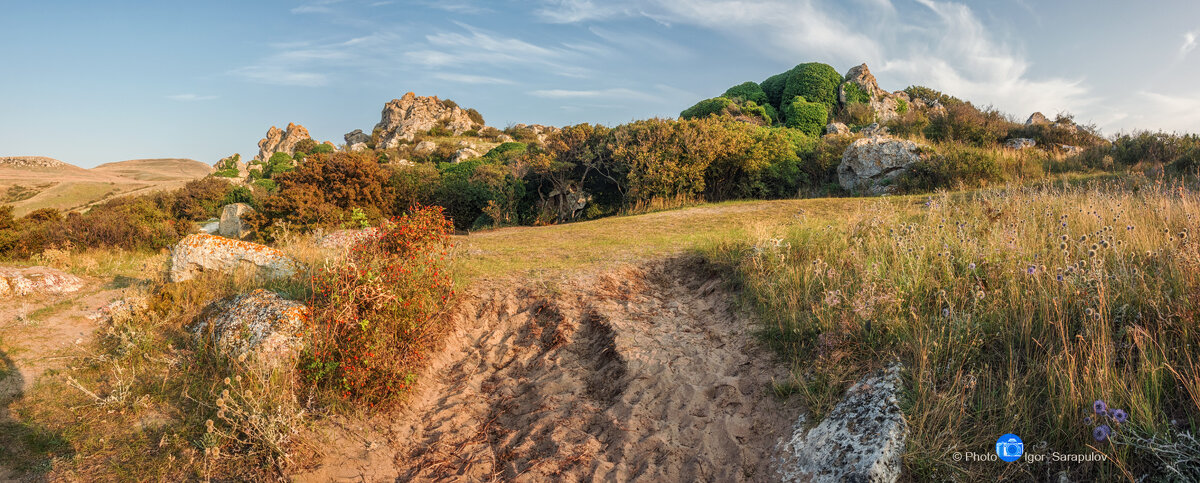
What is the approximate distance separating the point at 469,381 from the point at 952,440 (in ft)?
14.0

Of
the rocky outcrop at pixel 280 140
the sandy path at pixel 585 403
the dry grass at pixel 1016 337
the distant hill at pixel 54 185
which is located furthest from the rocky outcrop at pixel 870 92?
the rocky outcrop at pixel 280 140

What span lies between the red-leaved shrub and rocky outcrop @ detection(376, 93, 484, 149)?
3669cm

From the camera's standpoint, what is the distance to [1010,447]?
2.95 m

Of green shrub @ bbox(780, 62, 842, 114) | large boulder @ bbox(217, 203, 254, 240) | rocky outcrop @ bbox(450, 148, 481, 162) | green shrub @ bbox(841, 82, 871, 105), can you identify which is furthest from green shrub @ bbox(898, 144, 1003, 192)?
rocky outcrop @ bbox(450, 148, 481, 162)

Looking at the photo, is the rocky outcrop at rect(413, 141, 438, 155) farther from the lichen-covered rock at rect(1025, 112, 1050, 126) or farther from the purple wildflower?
the purple wildflower

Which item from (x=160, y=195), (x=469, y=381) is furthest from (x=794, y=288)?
(x=160, y=195)

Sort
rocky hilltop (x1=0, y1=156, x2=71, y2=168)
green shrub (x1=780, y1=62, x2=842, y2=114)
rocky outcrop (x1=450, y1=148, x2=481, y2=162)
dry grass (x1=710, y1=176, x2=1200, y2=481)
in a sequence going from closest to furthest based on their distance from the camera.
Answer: dry grass (x1=710, y1=176, x2=1200, y2=481) < rocky outcrop (x1=450, y1=148, x2=481, y2=162) < green shrub (x1=780, y1=62, x2=842, y2=114) < rocky hilltop (x1=0, y1=156, x2=71, y2=168)

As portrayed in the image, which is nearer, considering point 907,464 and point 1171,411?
point 1171,411

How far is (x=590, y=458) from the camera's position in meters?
3.87

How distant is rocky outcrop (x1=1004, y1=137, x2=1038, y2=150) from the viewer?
17862 millimetres

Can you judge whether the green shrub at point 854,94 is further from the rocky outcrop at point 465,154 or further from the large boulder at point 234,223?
the large boulder at point 234,223

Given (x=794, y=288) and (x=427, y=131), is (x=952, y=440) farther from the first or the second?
(x=427, y=131)

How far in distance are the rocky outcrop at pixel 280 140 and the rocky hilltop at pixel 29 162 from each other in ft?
39.6

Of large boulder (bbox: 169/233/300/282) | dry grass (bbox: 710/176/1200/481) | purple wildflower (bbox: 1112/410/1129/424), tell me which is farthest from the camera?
large boulder (bbox: 169/233/300/282)
